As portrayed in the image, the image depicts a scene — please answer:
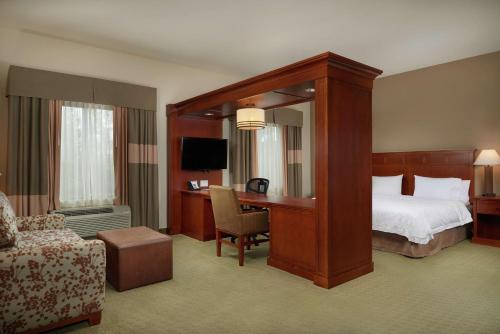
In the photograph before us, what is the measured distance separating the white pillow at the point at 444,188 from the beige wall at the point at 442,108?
315 millimetres

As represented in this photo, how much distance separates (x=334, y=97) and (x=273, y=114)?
11.6 feet

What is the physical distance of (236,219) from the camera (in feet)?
11.7

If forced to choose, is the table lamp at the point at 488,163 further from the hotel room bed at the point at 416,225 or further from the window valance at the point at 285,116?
the window valance at the point at 285,116

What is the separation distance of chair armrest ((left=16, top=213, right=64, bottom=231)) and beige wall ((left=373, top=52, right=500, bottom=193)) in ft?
17.9

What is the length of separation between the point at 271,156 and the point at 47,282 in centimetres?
497

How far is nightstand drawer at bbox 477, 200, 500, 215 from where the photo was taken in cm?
436

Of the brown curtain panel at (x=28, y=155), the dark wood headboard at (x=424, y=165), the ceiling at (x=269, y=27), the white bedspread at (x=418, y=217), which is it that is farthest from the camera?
the dark wood headboard at (x=424, y=165)

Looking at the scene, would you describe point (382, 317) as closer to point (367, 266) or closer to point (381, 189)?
point (367, 266)

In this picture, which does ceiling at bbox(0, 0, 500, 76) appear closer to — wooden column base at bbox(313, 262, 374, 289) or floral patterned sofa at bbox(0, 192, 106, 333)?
Result: floral patterned sofa at bbox(0, 192, 106, 333)

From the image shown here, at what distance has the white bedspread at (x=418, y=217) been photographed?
3.69 meters

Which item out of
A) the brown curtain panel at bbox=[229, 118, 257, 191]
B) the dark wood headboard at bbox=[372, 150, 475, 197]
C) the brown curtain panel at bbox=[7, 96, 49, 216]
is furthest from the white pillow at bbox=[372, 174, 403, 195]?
the brown curtain panel at bbox=[7, 96, 49, 216]

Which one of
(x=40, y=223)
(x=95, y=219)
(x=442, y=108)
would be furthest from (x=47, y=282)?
(x=442, y=108)

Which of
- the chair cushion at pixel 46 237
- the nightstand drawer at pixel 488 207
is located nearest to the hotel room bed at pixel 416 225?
the nightstand drawer at pixel 488 207

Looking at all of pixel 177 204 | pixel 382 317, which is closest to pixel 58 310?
pixel 382 317
